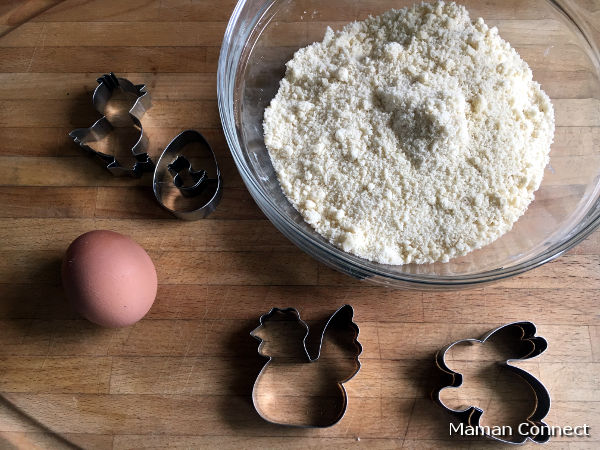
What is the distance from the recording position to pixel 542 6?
5.17ft

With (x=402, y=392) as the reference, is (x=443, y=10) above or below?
above

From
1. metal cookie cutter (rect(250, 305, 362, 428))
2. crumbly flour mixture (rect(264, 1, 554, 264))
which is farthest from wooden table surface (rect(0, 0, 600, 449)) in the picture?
crumbly flour mixture (rect(264, 1, 554, 264))

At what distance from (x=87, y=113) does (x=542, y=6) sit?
4.55ft

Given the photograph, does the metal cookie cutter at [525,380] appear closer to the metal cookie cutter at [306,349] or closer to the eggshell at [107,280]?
the metal cookie cutter at [306,349]

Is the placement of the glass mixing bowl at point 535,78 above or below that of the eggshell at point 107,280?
above

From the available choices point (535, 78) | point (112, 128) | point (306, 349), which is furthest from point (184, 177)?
point (535, 78)

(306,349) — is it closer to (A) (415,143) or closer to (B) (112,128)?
(A) (415,143)

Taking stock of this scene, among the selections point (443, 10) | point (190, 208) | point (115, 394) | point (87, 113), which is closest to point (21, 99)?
point (87, 113)

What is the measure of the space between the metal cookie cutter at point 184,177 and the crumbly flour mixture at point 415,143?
190 millimetres

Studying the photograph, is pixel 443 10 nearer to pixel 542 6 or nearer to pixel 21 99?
pixel 542 6

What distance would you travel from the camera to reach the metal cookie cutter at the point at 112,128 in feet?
4.78

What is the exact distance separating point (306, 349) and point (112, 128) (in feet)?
2.83

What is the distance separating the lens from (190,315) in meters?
1.39

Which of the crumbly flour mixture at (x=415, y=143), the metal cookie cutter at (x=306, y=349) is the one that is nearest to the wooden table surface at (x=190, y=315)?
the metal cookie cutter at (x=306, y=349)
